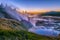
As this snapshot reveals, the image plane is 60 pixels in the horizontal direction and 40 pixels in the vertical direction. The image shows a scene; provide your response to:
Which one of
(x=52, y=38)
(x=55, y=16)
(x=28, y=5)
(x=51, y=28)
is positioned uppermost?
(x=28, y=5)

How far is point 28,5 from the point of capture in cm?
211

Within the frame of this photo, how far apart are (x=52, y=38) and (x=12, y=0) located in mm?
763

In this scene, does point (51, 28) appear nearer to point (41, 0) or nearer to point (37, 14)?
point (37, 14)

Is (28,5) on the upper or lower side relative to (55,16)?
upper

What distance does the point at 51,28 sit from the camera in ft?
6.79

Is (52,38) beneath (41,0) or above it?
beneath

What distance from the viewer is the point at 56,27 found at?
6.74 feet

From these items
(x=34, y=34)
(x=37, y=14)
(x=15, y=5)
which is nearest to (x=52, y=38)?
(x=34, y=34)

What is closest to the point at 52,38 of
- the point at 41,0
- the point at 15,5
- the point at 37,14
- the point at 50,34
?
the point at 50,34

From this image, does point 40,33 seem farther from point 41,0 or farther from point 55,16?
point 41,0

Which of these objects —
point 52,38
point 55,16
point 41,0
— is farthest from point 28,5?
point 52,38

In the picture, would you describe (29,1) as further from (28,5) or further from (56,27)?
(56,27)

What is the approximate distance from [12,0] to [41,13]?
45cm

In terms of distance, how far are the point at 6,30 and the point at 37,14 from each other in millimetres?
476
